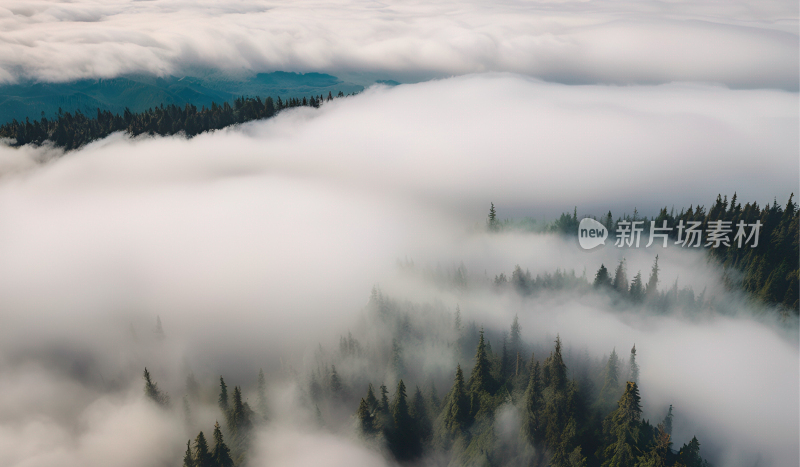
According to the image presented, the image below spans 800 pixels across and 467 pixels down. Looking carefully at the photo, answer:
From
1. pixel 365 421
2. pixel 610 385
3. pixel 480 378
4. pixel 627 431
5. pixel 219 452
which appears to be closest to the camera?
pixel 627 431

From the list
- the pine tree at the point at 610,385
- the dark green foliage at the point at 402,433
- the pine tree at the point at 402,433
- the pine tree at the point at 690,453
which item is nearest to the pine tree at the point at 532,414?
the pine tree at the point at 610,385

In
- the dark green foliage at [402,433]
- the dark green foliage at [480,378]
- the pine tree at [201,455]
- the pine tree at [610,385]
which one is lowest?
the dark green foliage at [402,433]

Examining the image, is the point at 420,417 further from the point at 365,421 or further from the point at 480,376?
the point at 480,376

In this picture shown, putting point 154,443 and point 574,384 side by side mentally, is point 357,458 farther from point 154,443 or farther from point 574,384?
point 154,443

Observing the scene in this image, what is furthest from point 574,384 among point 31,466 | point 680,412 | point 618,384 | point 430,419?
point 31,466

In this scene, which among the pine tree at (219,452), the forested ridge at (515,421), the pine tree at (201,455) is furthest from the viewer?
the pine tree at (219,452)

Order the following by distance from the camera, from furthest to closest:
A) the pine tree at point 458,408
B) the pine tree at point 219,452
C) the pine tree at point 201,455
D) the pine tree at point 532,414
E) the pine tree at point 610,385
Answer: the pine tree at point 458,408 < the pine tree at point 532,414 < the pine tree at point 219,452 < the pine tree at point 201,455 < the pine tree at point 610,385

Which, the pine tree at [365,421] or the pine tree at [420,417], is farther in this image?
the pine tree at [420,417]

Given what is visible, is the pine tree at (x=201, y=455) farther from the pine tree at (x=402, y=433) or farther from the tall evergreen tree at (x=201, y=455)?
the pine tree at (x=402, y=433)

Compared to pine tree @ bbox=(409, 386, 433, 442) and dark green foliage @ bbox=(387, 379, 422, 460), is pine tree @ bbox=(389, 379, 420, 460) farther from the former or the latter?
pine tree @ bbox=(409, 386, 433, 442)

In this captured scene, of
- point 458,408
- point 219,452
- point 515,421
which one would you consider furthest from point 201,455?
point 515,421

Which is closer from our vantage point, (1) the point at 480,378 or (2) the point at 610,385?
(2) the point at 610,385
